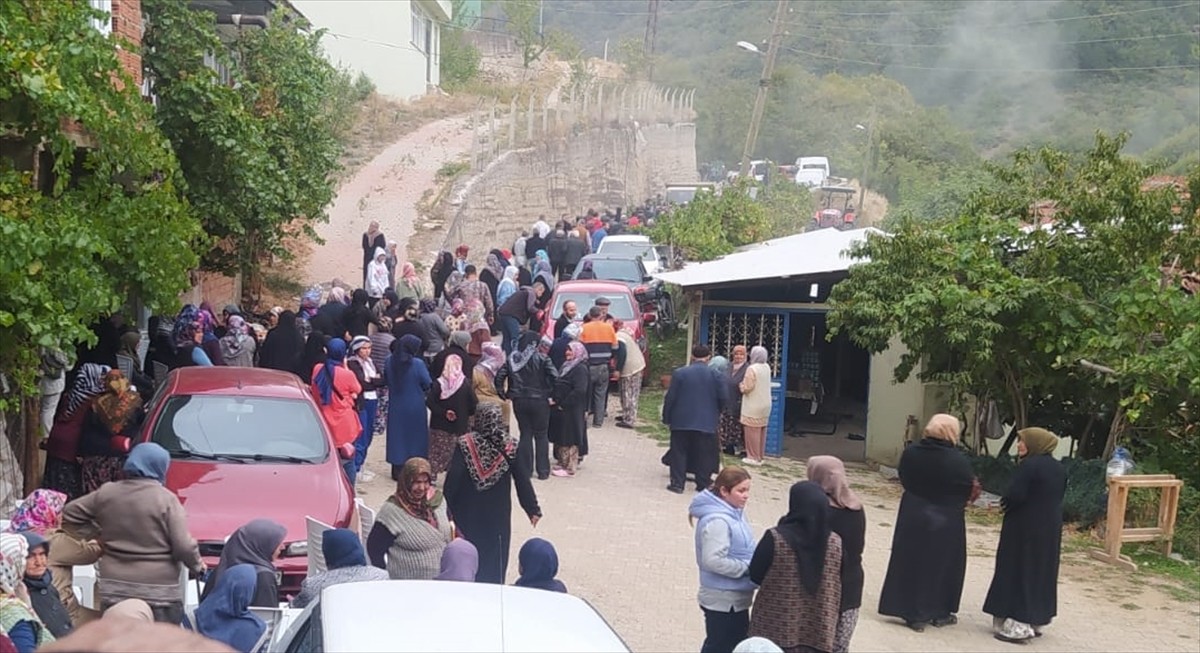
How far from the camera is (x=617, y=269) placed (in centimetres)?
2570

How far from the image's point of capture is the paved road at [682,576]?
10.2 metres

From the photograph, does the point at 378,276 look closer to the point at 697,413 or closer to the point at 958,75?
the point at 697,413

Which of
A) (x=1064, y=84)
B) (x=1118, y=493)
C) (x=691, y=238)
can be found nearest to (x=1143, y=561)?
(x=1118, y=493)

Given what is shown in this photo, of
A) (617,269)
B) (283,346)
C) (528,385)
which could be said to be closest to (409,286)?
(617,269)

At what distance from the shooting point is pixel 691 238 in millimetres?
27297

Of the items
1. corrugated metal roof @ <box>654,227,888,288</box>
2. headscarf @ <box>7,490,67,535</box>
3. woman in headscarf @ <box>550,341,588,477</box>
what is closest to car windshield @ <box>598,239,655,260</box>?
corrugated metal roof @ <box>654,227,888,288</box>

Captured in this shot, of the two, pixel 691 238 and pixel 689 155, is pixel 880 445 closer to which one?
pixel 691 238

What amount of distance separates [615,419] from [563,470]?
3.71 m

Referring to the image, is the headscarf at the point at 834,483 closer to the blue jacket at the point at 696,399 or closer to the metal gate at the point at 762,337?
the blue jacket at the point at 696,399

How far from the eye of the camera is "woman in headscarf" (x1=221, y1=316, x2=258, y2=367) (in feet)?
47.3

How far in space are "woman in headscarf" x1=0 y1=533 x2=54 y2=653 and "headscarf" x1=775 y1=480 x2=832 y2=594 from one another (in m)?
3.70

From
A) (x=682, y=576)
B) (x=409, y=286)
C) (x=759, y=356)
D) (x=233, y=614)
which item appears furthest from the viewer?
(x=409, y=286)

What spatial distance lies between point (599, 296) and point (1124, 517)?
9.94 meters

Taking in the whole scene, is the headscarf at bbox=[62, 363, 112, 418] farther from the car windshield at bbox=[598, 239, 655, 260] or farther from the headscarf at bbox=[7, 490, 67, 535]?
the car windshield at bbox=[598, 239, 655, 260]
